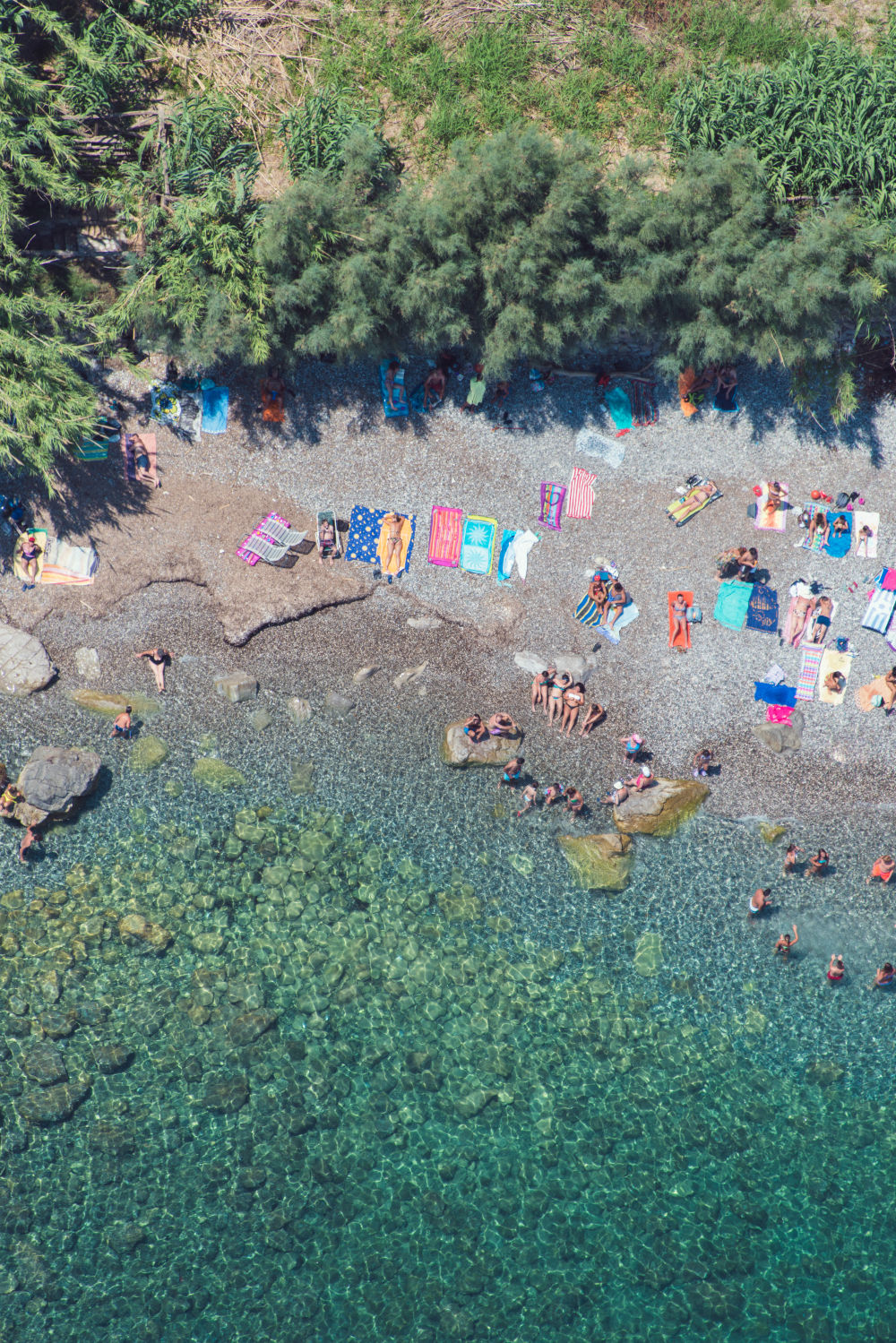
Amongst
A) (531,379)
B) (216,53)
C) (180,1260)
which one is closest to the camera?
(180,1260)

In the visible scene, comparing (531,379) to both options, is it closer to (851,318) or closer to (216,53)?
(851,318)

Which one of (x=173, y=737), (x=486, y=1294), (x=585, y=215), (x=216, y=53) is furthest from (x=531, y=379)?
(x=486, y=1294)

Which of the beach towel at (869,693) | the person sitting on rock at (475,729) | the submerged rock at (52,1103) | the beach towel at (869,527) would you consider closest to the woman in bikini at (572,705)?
the person sitting on rock at (475,729)

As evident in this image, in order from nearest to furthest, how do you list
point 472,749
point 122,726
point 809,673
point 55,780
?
point 55,780 < point 122,726 < point 472,749 < point 809,673

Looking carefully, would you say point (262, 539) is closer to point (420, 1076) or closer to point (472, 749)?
point (472, 749)

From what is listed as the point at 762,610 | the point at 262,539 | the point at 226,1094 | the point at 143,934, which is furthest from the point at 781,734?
the point at 143,934

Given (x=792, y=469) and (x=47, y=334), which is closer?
(x=47, y=334)

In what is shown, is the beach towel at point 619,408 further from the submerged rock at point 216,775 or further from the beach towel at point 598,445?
the submerged rock at point 216,775
